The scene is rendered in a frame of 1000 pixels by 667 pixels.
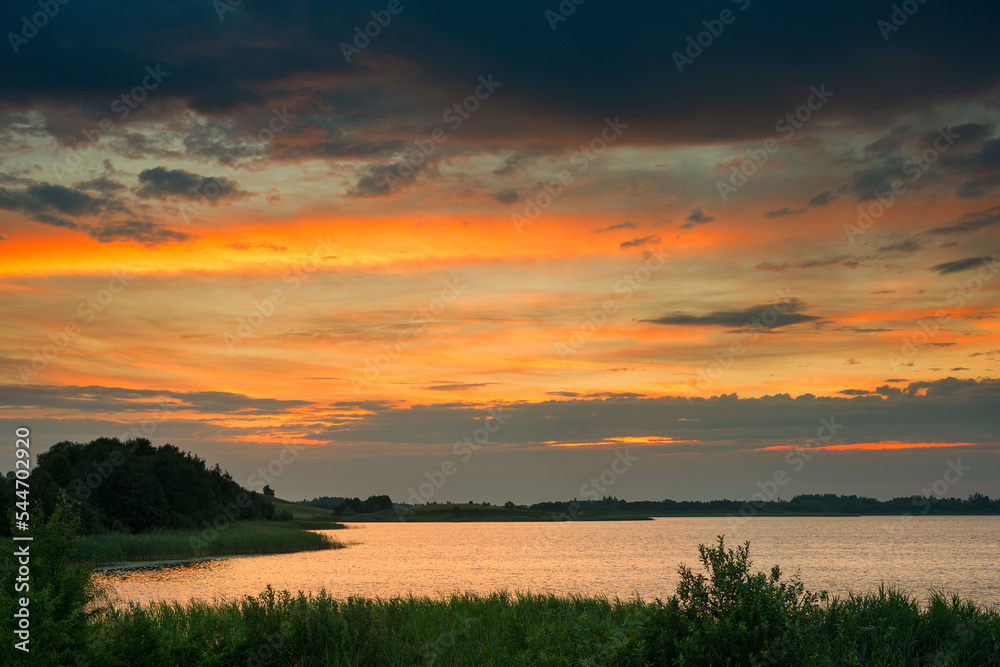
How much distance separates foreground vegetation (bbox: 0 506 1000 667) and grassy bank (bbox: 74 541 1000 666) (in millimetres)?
23

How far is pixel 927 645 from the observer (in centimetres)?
1500

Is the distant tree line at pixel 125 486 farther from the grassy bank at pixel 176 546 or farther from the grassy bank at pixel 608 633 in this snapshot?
the grassy bank at pixel 608 633

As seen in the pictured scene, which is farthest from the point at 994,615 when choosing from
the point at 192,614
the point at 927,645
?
the point at 192,614

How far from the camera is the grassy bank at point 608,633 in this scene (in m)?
8.59

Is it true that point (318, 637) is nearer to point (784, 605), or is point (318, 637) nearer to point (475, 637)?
point (475, 637)

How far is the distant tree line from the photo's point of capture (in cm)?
7288

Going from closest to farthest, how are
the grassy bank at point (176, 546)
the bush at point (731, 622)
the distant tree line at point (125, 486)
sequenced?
the bush at point (731, 622), the grassy bank at point (176, 546), the distant tree line at point (125, 486)

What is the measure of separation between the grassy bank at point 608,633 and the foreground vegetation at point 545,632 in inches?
0.9

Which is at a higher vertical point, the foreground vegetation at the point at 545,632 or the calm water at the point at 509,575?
the foreground vegetation at the point at 545,632

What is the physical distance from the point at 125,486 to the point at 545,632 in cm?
9510

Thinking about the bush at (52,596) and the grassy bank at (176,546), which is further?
the grassy bank at (176,546)

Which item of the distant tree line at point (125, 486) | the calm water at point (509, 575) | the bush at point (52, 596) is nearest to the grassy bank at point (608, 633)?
the bush at point (52, 596)

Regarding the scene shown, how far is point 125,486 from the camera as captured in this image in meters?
90.8

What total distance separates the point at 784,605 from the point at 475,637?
893 cm
